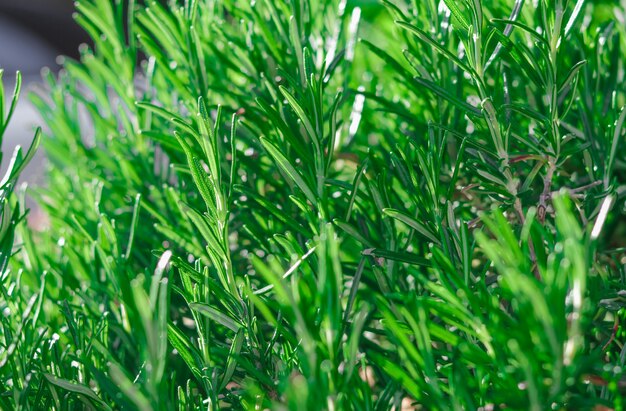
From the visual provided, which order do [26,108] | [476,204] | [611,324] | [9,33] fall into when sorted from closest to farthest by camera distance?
[611,324] < [476,204] < [26,108] < [9,33]

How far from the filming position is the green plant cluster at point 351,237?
33 cm

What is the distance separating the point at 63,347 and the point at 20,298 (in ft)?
0.21

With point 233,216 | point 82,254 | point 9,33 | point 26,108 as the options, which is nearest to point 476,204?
point 233,216

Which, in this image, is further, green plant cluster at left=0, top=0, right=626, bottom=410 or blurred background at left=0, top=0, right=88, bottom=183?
blurred background at left=0, top=0, right=88, bottom=183

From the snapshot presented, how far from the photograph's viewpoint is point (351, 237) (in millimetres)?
505

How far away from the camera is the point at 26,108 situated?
4023mm

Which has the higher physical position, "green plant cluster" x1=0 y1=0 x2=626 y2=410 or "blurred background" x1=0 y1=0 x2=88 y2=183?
"blurred background" x1=0 y1=0 x2=88 y2=183

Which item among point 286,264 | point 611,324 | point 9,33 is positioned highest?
point 9,33

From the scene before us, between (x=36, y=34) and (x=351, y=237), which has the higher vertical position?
(x=36, y=34)

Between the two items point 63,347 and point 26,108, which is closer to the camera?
point 63,347

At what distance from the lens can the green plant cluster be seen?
1.07 ft

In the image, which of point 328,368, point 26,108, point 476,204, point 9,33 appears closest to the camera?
point 328,368

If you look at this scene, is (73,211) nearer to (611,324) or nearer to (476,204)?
(476,204)

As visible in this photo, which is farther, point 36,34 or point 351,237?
point 36,34
